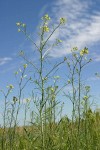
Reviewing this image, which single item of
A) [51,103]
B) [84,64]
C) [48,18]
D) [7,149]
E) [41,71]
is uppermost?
[48,18]

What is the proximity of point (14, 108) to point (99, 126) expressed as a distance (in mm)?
4537

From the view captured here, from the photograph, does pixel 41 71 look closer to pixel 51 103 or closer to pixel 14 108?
pixel 51 103

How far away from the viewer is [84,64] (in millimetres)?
8273

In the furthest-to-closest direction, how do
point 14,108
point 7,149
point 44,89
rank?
point 14,108
point 7,149
point 44,89

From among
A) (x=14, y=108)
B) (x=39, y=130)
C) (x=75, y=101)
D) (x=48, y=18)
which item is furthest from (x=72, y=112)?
(x=14, y=108)

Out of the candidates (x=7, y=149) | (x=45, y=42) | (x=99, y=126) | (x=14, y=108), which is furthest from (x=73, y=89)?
(x=14, y=108)

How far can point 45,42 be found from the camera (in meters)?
6.55

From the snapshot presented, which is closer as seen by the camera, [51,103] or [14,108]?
[51,103]

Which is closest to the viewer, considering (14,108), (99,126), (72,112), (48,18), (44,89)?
(44,89)

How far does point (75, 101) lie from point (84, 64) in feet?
3.24

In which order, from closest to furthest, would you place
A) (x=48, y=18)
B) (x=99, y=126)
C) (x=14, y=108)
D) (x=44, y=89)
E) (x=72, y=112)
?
1. (x=44, y=89)
2. (x=48, y=18)
3. (x=99, y=126)
4. (x=72, y=112)
5. (x=14, y=108)

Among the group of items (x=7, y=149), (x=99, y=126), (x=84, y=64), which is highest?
(x=84, y=64)

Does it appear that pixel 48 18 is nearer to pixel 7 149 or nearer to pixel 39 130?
pixel 39 130

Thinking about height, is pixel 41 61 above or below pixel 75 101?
above
